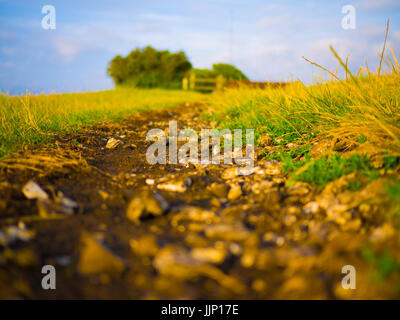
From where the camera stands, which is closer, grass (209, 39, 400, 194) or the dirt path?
the dirt path

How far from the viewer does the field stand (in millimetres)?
1238

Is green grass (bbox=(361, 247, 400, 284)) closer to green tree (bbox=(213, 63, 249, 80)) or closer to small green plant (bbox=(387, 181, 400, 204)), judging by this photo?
small green plant (bbox=(387, 181, 400, 204))

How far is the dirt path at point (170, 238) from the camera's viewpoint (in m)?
1.23

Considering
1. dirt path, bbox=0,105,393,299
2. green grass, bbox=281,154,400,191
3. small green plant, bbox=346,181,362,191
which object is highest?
green grass, bbox=281,154,400,191

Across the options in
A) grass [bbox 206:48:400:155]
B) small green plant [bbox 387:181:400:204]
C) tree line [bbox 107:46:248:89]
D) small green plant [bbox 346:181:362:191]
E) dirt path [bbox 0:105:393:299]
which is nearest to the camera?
dirt path [bbox 0:105:393:299]

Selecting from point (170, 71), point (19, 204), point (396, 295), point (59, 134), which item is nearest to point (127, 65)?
point (170, 71)

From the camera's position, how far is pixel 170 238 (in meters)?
1.59

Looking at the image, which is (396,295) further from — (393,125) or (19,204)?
(19,204)

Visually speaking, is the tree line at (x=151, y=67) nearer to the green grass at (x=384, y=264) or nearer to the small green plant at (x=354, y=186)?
the small green plant at (x=354, y=186)

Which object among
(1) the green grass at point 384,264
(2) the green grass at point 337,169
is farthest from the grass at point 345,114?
(1) the green grass at point 384,264

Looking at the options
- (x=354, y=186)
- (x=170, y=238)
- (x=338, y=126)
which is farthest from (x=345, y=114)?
(x=170, y=238)

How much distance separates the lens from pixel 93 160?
2.96 meters

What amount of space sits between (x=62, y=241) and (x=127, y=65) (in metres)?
22.0

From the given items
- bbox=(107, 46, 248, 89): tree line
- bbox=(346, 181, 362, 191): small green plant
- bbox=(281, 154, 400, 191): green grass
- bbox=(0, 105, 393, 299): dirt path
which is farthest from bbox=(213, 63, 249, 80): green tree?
bbox=(346, 181, 362, 191): small green plant
